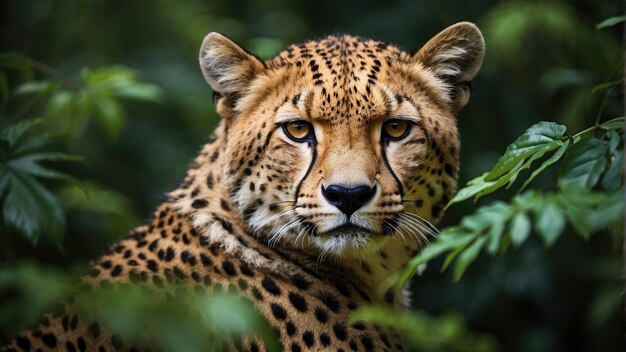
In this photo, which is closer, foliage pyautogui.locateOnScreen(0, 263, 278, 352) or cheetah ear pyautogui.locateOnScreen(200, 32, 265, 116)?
foliage pyautogui.locateOnScreen(0, 263, 278, 352)

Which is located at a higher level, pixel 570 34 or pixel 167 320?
pixel 570 34

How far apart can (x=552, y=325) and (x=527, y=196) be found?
6499 millimetres

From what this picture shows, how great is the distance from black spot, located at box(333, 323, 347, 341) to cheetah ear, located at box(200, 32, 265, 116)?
1.59 meters

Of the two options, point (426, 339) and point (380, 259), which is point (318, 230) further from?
point (426, 339)

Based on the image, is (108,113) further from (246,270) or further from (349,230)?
(349,230)

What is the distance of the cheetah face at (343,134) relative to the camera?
16.1ft

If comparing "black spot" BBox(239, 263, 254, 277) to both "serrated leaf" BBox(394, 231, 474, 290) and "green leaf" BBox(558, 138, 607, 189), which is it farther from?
"green leaf" BBox(558, 138, 607, 189)

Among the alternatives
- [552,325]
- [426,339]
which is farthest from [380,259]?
[552,325]

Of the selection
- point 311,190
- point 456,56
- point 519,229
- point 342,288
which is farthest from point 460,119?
point 519,229

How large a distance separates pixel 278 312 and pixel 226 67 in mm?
1629

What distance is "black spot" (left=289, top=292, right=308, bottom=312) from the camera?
5000 mm

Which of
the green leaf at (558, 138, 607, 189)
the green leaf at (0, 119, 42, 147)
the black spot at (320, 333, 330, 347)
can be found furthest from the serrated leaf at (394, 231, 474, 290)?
the green leaf at (0, 119, 42, 147)

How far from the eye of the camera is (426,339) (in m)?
3.12

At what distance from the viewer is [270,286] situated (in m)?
5.06
